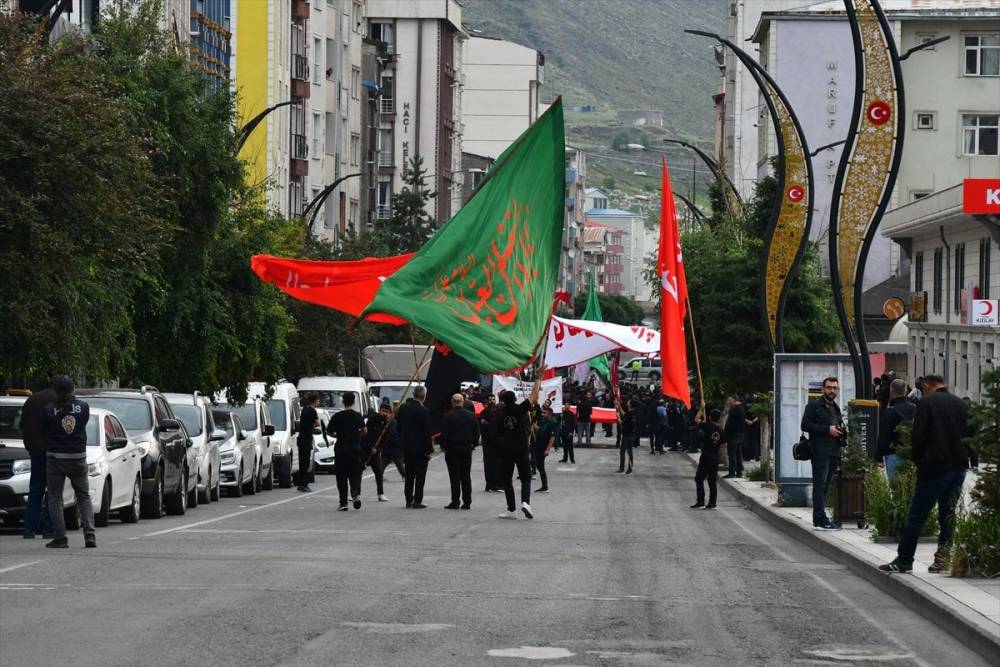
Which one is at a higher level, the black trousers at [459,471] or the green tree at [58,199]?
the green tree at [58,199]

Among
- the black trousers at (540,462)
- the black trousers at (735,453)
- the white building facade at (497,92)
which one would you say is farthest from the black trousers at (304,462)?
the white building facade at (497,92)

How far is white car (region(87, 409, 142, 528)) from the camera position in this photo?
23.4 m

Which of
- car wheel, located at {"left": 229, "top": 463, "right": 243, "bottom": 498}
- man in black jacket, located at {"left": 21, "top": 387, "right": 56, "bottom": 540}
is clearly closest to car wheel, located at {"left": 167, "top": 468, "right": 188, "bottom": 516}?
man in black jacket, located at {"left": 21, "top": 387, "right": 56, "bottom": 540}

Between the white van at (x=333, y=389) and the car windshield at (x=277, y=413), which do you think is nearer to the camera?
the car windshield at (x=277, y=413)

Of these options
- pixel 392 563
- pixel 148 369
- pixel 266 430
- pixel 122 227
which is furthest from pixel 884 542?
pixel 148 369

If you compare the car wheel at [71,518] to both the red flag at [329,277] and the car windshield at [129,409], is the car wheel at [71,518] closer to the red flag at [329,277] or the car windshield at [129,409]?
the car windshield at [129,409]

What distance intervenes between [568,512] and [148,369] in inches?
432

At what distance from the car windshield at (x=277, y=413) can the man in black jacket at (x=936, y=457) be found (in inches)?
956

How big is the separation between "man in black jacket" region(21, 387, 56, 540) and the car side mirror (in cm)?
494

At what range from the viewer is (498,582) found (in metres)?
16.2

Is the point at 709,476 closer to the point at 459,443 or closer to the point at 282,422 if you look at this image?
the point at 459,443

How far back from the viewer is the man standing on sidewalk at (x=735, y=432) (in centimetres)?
3903

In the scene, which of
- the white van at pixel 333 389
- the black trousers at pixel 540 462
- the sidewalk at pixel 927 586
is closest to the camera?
the sidewalk at pixel 927 586

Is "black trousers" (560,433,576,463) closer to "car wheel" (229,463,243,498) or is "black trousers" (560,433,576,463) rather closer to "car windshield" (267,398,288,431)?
"car windshield" (267,398,288,431)
